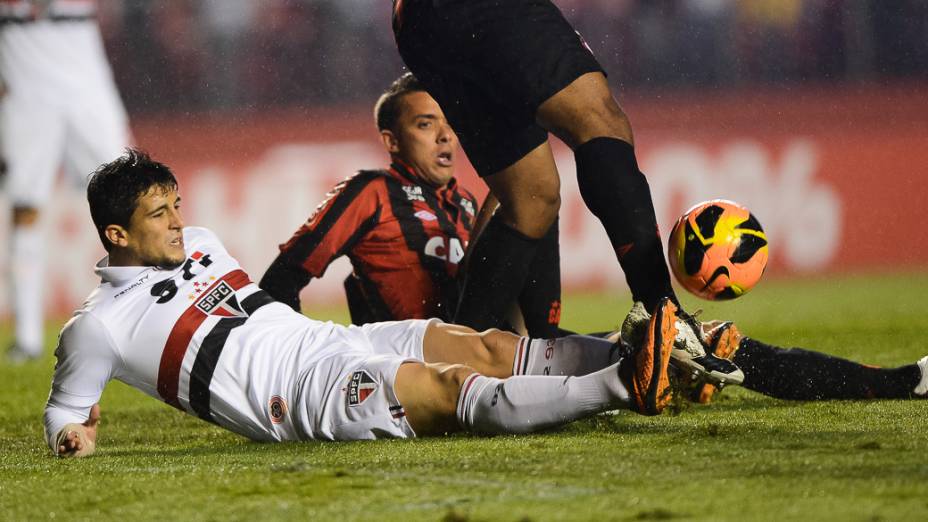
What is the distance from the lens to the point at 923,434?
298 cm

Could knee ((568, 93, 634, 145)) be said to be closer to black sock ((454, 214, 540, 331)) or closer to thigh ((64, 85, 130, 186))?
black sock ((454, 214, 540, 331))

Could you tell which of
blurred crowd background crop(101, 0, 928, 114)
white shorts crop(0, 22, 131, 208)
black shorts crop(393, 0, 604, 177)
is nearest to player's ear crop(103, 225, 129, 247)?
black shorts crop(393, 0, 604, 177)

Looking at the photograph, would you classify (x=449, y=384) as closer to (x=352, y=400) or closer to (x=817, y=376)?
(x=352, y=400)

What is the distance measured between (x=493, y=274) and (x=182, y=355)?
98cm

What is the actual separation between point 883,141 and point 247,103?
4.85 metres

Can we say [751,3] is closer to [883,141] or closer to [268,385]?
[883,141]

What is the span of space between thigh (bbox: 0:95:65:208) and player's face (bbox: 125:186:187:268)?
4.47 meters

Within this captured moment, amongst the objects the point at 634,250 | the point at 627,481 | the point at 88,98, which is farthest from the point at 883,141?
the point at 627,481

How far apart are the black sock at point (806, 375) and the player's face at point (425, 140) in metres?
1.57

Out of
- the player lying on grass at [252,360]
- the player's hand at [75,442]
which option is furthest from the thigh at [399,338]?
the player's hand at [75,442]

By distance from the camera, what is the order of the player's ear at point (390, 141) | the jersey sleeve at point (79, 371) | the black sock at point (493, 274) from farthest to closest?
the player's ear at point (390, 141), the black sock at point (493, 274), the jersey sleeve at point (79, 371)

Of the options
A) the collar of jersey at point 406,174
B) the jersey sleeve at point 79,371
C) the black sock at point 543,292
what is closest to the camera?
the jersey sleeve at point 79,371

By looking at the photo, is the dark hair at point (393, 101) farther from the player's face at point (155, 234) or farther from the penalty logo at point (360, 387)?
the penalty logo at point (360, 387)

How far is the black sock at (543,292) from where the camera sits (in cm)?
443
